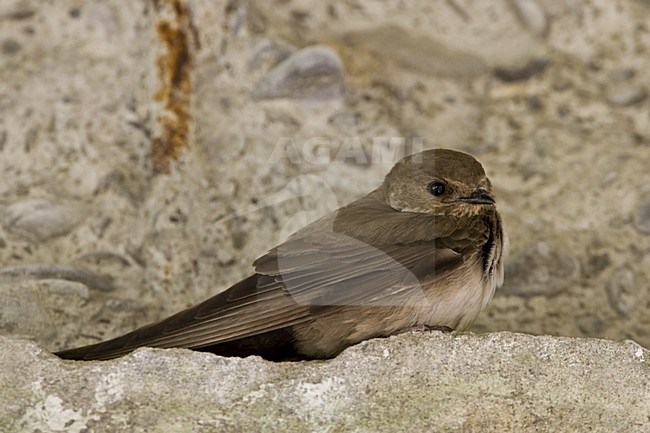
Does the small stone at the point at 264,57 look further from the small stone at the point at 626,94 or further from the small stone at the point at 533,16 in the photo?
the small stone at the point at 626,94

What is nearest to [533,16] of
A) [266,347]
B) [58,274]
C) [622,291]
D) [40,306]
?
[622,291]

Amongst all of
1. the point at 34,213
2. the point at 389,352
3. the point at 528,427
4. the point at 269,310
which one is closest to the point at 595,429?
the point at 528,427

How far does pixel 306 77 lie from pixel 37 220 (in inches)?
41.5

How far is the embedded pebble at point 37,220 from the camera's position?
11.5 ft

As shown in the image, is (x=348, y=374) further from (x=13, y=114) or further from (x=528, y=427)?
(x=13, y=114)

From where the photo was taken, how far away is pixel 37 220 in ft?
11.5

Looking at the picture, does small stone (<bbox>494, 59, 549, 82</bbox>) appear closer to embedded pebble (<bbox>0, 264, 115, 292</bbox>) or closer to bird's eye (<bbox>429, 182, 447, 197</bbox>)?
bird's eye (<bbox>429, 182, 447, 197</bbox>)

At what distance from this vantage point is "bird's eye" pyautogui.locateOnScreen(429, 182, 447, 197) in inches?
129

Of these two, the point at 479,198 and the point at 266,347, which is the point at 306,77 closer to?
the point at 479,198

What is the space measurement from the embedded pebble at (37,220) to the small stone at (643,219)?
6.06 ft

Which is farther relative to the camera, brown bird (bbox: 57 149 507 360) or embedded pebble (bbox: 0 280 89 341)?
embedded pebble (bbox: 0 280 89 341)

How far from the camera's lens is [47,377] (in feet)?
8.25

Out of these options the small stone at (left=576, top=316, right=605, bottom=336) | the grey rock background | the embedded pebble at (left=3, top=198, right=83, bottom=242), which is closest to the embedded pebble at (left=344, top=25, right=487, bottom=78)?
the grey rock background

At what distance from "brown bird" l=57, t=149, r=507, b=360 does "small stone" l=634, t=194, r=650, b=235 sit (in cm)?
80
